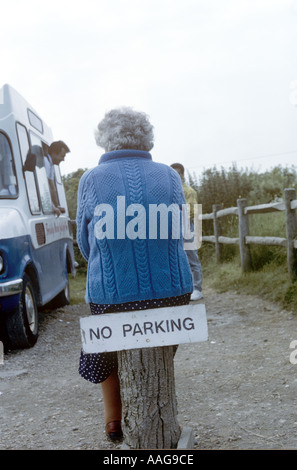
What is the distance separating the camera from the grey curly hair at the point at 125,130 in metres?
2.86

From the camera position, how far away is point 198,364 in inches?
206

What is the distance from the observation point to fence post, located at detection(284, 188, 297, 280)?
7859 millimetres

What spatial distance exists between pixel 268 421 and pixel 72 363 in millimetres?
2378

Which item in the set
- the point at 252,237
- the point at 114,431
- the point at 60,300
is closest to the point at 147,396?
the point at 114,431

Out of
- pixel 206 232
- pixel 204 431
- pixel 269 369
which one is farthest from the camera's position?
pixel 206 232

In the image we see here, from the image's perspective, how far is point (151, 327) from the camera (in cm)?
268

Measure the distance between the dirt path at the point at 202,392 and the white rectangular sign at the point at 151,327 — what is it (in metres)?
1.00

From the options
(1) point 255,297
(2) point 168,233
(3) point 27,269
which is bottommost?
(1) point 255,297

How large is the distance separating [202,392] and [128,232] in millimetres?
2102

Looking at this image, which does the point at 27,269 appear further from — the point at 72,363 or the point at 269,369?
the point at 269,369

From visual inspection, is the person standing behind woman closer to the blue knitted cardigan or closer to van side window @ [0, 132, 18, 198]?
van side window @ [0, 132, 18, 198]

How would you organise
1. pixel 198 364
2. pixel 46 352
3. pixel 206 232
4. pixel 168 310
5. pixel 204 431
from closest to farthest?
1. pixel 168 310
2. pixel 204 431
3. pixel 198 364
4. pixel 46 352
5. pixel 206 232
